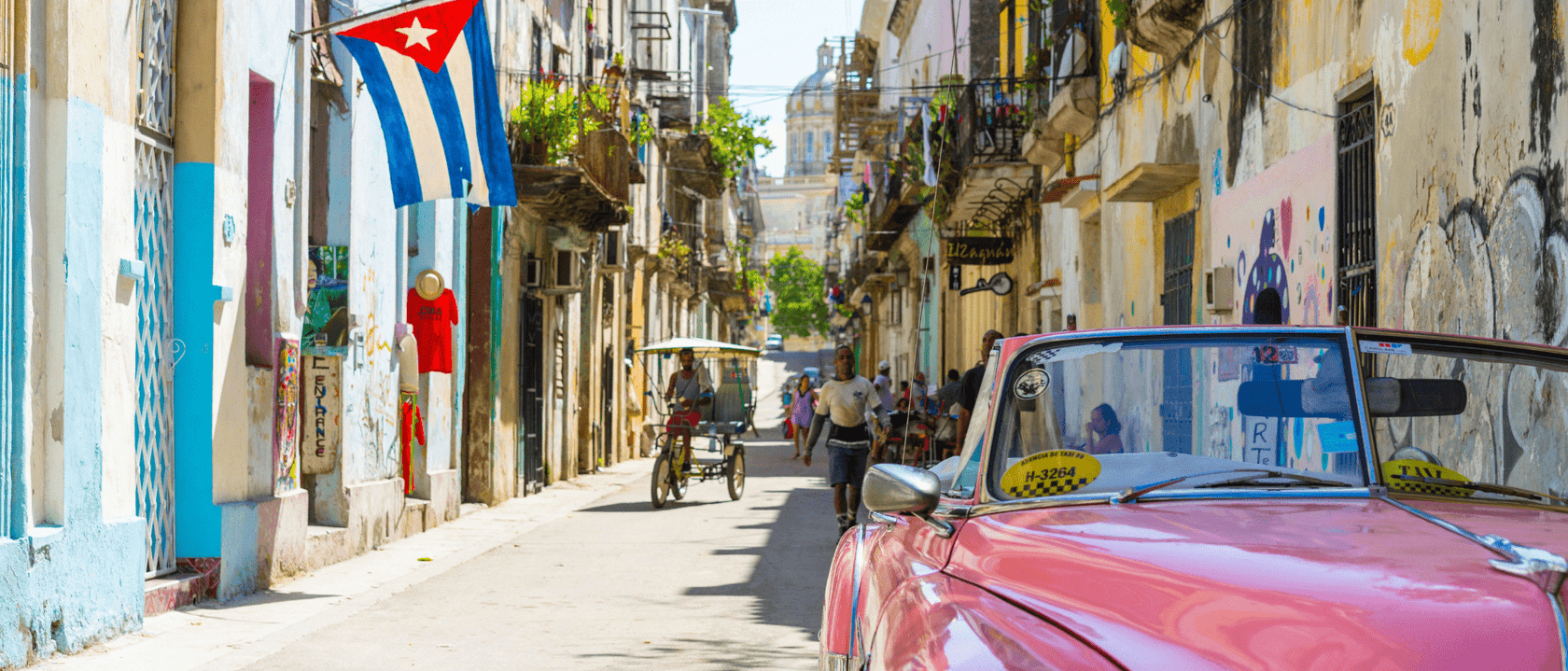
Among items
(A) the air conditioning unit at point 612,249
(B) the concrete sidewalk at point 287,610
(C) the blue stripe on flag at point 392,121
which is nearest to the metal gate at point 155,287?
(B) the concrete sidewalk at point 287,610

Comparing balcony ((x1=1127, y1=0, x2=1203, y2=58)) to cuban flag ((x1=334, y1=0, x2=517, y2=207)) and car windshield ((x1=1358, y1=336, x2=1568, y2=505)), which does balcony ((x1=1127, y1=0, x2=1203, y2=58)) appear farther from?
car windshield ((x1=1358, y1=336, x2=1568, y2=505))

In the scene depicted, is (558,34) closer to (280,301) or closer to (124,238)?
(280,301)

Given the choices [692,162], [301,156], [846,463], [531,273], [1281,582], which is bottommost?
[846,463]

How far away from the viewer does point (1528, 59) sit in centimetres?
598

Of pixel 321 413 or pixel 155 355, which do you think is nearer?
pixel 155 355

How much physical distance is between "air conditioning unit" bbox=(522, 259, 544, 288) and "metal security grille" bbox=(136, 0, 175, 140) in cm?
1115

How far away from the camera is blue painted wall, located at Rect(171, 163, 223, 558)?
28.9 ft

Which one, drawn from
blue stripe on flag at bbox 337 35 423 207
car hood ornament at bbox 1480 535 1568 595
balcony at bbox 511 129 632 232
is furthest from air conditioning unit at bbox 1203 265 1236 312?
car hood ornament at bbox 1480 535 1568 595

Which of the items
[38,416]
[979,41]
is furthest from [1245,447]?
[979,41]

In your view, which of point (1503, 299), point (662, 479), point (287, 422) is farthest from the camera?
point (662, 479)

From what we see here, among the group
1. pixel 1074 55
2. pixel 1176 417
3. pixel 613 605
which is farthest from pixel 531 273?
pixel 1176 417

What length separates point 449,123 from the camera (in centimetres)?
1084

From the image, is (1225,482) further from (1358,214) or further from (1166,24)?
(1166,24)

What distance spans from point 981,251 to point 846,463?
12.0 m
